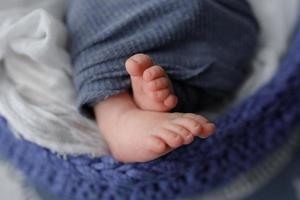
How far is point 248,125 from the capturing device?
0.71m

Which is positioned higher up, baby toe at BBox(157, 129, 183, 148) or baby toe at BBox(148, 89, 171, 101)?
baby toe at BBox(148, 89, 171, 101)

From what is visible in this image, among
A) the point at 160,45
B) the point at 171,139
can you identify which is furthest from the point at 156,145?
the point at 160,45

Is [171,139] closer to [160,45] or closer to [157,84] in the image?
[157,84]

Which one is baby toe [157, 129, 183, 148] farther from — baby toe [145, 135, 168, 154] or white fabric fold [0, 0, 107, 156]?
white fabric fold [0, 0, 107, 156]

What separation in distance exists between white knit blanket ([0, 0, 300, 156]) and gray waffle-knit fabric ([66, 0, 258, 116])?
23 millimetres

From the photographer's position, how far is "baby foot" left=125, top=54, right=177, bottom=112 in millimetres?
600

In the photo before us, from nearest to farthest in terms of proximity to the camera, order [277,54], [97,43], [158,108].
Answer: [158,108] < [97,43] < [277,54]

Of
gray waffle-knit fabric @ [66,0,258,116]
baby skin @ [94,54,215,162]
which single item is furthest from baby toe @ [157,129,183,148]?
gray waffle-knit fabric @ [66,0,258,116]

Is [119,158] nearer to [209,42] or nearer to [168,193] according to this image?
[168,193]

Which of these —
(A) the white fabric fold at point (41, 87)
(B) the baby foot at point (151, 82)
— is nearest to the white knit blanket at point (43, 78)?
(A) the white fabric fold at point (41, 87)

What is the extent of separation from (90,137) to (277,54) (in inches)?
12.8

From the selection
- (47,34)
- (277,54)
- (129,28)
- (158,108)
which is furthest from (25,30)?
(277,54)

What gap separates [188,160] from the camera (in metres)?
0.67

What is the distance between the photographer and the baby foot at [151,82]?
1.97 ft
